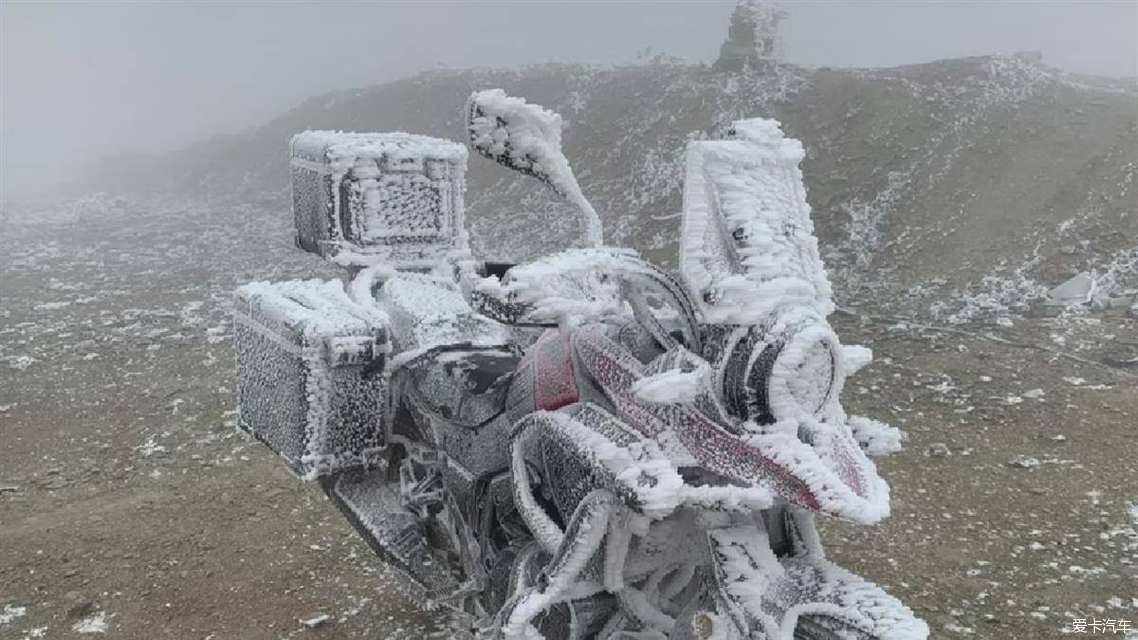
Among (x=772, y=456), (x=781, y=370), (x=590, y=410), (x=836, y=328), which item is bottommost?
(x=836, y=328)

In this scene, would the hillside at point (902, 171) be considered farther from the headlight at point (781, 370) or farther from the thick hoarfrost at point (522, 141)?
the headlight at point (781, 370)

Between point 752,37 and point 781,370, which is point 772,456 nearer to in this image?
point 781,370

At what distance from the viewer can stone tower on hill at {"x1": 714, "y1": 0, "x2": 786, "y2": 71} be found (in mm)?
16641

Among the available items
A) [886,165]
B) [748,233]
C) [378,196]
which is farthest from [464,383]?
[886,165]

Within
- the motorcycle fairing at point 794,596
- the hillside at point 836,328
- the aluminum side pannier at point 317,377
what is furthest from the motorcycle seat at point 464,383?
the motorcycle fairing at point 794,596

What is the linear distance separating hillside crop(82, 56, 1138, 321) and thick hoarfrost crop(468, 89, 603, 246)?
7.32 meters

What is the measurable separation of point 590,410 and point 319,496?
385 centimetres

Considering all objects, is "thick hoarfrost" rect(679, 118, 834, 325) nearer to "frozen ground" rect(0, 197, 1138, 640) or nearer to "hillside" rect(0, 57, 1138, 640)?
"hillside" rect(0, 57, 1138, 640)

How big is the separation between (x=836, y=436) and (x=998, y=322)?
25.5ft

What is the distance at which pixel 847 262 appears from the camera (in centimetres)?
1094

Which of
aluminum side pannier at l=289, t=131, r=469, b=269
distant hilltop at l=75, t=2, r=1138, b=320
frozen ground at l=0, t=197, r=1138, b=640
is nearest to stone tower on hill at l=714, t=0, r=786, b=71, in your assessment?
distant hilltop at l=75, t=2, r=1138, b=320

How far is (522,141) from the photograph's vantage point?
8.55 ft

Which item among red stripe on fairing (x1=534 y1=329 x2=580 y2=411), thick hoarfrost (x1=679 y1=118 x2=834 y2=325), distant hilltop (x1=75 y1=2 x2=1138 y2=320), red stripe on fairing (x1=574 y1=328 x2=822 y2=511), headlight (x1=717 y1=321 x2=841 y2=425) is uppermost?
thick hoarfrost (x1=679 y1=118 x2=834 y2=325)

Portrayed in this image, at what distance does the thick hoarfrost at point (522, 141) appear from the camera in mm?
2607
